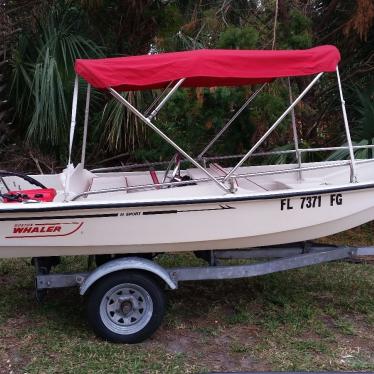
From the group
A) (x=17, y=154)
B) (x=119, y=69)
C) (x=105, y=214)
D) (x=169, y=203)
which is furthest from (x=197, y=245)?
(x=17, y=154)

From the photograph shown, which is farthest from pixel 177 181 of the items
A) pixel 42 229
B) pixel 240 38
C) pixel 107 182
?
pixel 240 38

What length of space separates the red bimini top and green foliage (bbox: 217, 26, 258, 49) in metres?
2.67

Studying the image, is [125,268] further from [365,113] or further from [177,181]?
[365,113]

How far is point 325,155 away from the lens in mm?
7867

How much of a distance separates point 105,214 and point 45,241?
489 mm

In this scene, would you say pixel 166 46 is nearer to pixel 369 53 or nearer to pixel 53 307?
pixel 369 53

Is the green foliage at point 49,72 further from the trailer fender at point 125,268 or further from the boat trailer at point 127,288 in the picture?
the trailer fender at point 125,268

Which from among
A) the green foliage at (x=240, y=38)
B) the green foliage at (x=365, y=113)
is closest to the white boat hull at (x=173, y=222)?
the green foliage at (x=240, y=38)

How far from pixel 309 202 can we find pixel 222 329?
1263 mm

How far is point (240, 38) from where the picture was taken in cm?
723

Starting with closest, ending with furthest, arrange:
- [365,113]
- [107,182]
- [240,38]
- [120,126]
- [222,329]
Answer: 1. [222,329]
2. [107,182]
3. [240,38]
4. [365,113]
5. [120,126]

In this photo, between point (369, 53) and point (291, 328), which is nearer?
point (291, 328)

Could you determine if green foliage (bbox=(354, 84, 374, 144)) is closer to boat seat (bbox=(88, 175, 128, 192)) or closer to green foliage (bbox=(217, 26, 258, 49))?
green foliage (bbox=(217, 26, 258, 49))

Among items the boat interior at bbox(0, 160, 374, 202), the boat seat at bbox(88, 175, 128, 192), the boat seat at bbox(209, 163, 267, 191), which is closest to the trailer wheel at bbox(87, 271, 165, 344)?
the boat interior at bbox(0, 160, 374, 202)
